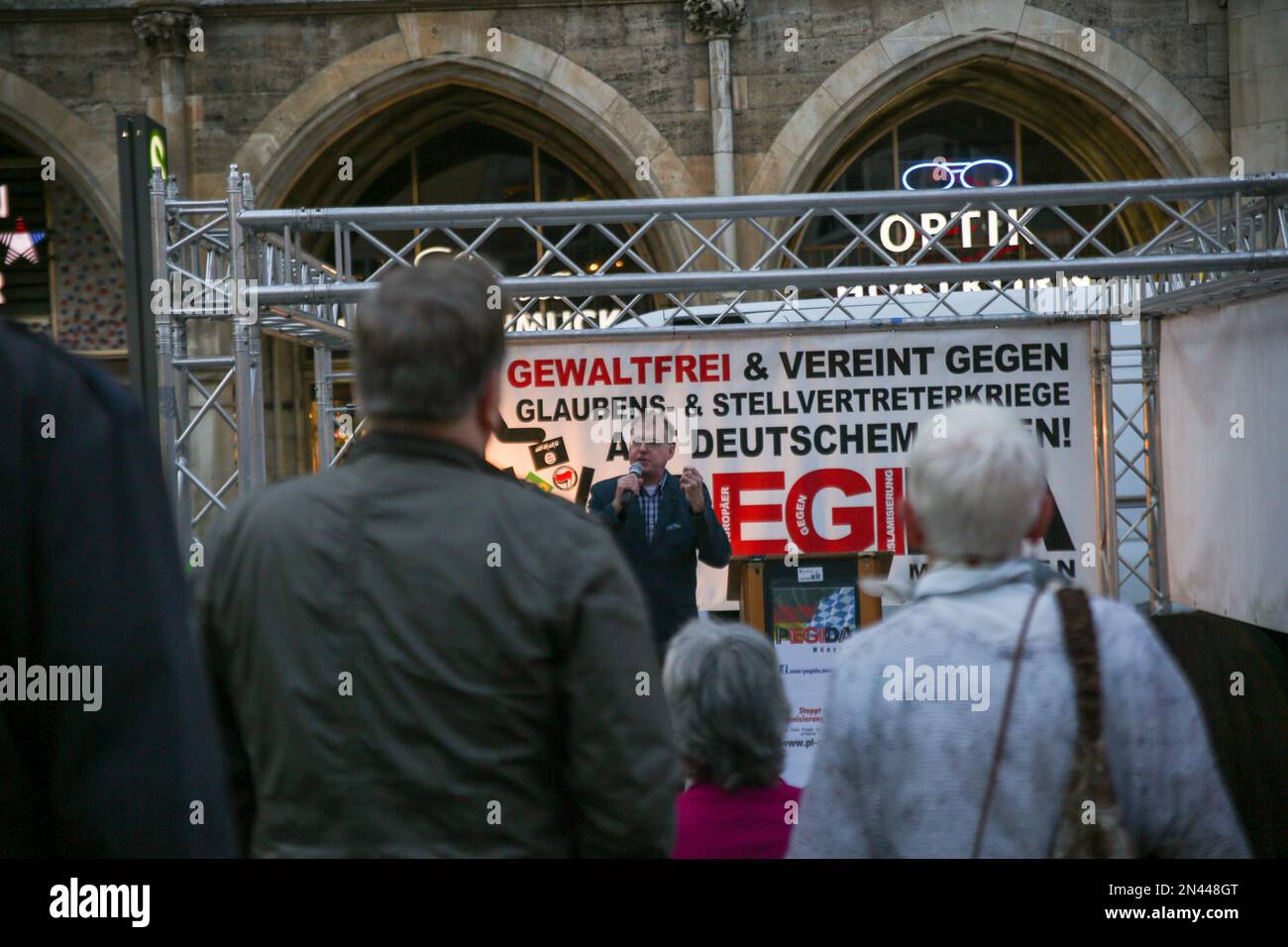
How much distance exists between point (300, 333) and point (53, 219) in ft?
25.4

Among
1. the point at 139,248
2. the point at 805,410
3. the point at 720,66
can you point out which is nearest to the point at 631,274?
the point at 805,410

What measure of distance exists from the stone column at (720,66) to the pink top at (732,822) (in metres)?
9.68

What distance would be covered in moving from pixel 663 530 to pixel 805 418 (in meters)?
1.06

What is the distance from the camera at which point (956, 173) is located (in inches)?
539

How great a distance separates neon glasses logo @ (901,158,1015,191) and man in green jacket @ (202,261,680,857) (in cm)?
1258

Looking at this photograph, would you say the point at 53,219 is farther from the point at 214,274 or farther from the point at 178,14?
the point at 214,274

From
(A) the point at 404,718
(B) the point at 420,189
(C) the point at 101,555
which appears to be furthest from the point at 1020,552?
(B) the point at 420,189

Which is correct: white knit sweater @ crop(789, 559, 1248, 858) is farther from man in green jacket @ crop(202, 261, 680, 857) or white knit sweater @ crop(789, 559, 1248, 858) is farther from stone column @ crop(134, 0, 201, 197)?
stone column @ crop(134, 0, 201, 197)

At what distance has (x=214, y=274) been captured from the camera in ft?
22.3

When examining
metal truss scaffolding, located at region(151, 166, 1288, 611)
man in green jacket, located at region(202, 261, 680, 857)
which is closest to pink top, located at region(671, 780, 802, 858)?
man in green jacket, located at region(202, 261, 680, 857)

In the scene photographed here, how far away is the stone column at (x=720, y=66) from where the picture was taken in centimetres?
1186

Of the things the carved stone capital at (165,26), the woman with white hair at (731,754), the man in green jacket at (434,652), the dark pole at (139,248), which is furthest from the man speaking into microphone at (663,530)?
the carved stone capital at (165,26)

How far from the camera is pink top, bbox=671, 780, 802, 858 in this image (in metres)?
2.47

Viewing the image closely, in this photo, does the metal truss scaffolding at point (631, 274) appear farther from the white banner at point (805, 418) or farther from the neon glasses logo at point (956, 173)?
the neon glasses logo at point (956, 173)
